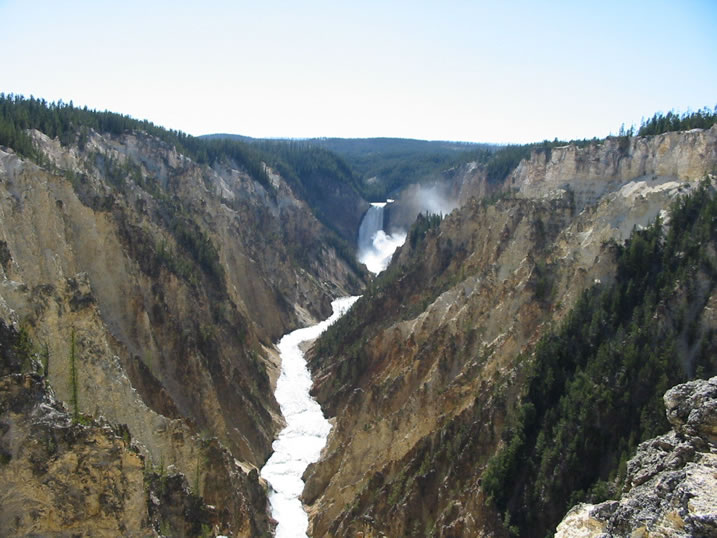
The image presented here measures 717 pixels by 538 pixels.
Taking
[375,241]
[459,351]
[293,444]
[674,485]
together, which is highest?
[375,241]

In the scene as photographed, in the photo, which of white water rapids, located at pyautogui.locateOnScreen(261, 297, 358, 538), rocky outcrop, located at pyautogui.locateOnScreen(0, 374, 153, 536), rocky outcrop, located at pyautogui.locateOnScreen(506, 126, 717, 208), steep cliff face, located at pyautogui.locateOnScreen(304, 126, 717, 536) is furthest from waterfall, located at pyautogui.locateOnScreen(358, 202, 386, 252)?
rocky outcrop, located at pyautogui.locateOnScreen(0, 374, 153, 536)

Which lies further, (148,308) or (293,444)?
(293,444)

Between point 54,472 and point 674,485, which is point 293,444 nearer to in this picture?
point 54,472

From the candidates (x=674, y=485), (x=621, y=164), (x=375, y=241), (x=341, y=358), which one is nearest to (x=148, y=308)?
(x=341, y=358)

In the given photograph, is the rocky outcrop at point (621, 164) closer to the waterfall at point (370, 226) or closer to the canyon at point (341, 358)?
the canyon at point (341, 358)

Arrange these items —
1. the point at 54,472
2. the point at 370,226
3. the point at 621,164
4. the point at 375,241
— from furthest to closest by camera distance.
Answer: the point at 370,226 → the point at 375,241 → the point at 621,164 → the point at 54,472

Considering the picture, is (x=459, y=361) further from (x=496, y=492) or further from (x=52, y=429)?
(x=52, y=429)

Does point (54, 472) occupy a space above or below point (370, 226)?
below

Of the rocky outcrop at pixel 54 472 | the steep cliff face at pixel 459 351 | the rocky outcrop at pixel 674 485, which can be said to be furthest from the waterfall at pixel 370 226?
the rocky outcrop at pixel 674 485
